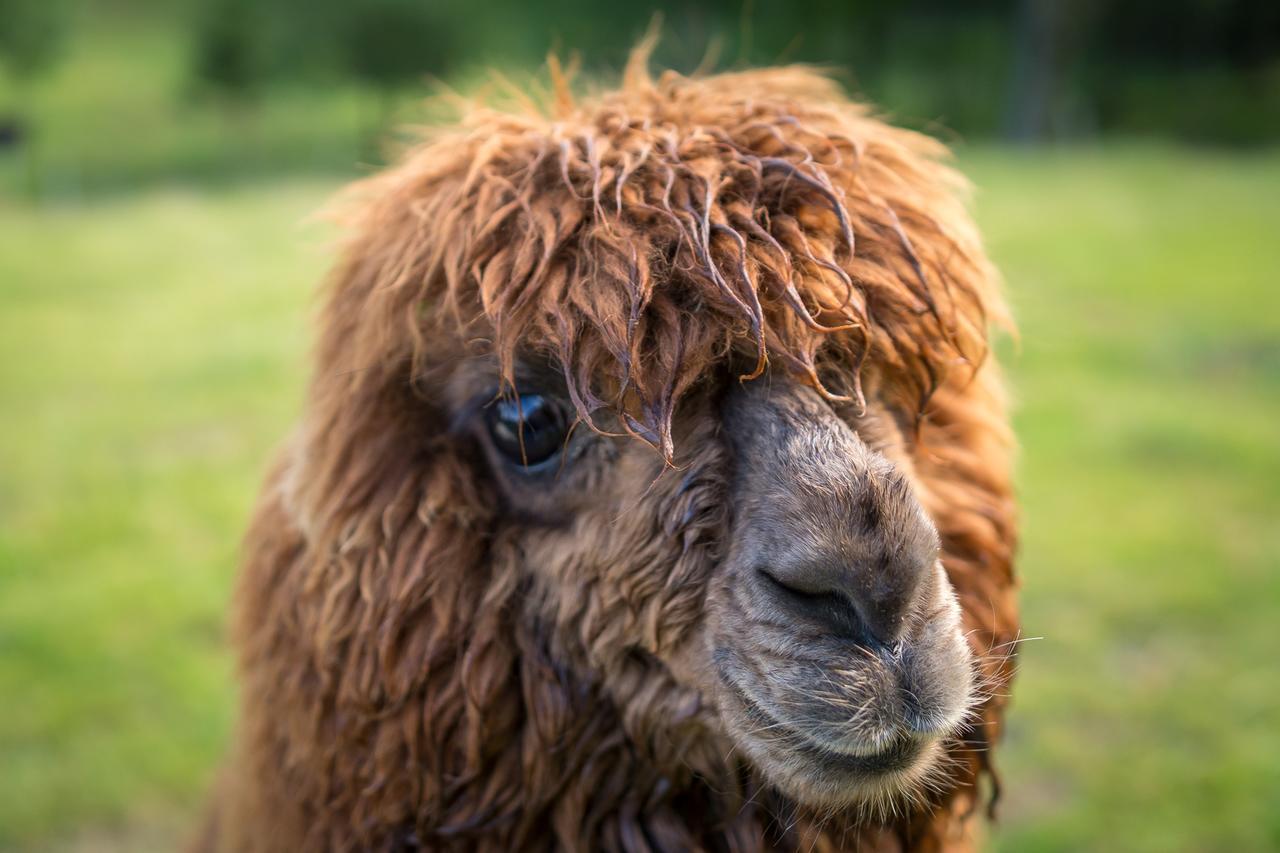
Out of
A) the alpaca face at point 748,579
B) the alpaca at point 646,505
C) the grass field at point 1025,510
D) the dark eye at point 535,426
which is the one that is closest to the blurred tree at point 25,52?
the grass field at point 1025,510

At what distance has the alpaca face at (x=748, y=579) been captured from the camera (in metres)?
1.48

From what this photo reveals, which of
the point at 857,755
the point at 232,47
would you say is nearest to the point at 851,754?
the point at 857,755

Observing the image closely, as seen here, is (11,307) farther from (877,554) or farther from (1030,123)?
(1030,123)

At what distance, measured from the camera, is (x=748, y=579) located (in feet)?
5.11

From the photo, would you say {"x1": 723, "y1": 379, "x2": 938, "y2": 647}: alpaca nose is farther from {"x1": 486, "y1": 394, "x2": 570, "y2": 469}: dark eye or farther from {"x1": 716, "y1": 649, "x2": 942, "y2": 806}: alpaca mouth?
{"x1": 486, "y1": 394, "x2": 570, "y2": 469}: dark eye

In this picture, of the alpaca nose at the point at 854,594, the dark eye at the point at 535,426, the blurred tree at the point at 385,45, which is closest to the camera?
the alpaca nose at the point at 854,594

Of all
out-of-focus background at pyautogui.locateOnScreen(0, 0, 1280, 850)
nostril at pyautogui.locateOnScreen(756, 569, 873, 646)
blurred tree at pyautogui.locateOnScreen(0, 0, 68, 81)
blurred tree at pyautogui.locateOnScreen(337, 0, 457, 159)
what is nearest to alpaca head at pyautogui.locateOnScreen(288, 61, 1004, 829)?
nostril at pyautogui.locateOnScreen(756, 569, 873, 646)

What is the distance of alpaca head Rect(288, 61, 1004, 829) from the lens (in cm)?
152

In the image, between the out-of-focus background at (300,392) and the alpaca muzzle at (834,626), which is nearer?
the alpaca muzzle at (834,626)

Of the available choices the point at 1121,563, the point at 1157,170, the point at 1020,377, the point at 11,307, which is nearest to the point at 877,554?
the point at 1121,563

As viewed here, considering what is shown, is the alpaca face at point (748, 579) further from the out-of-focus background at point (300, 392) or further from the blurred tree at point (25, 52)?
the blurred tree at point (25, 52)

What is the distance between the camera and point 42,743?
396cm

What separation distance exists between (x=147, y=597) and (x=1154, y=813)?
4334mm

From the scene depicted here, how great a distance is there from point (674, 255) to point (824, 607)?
615 mm
